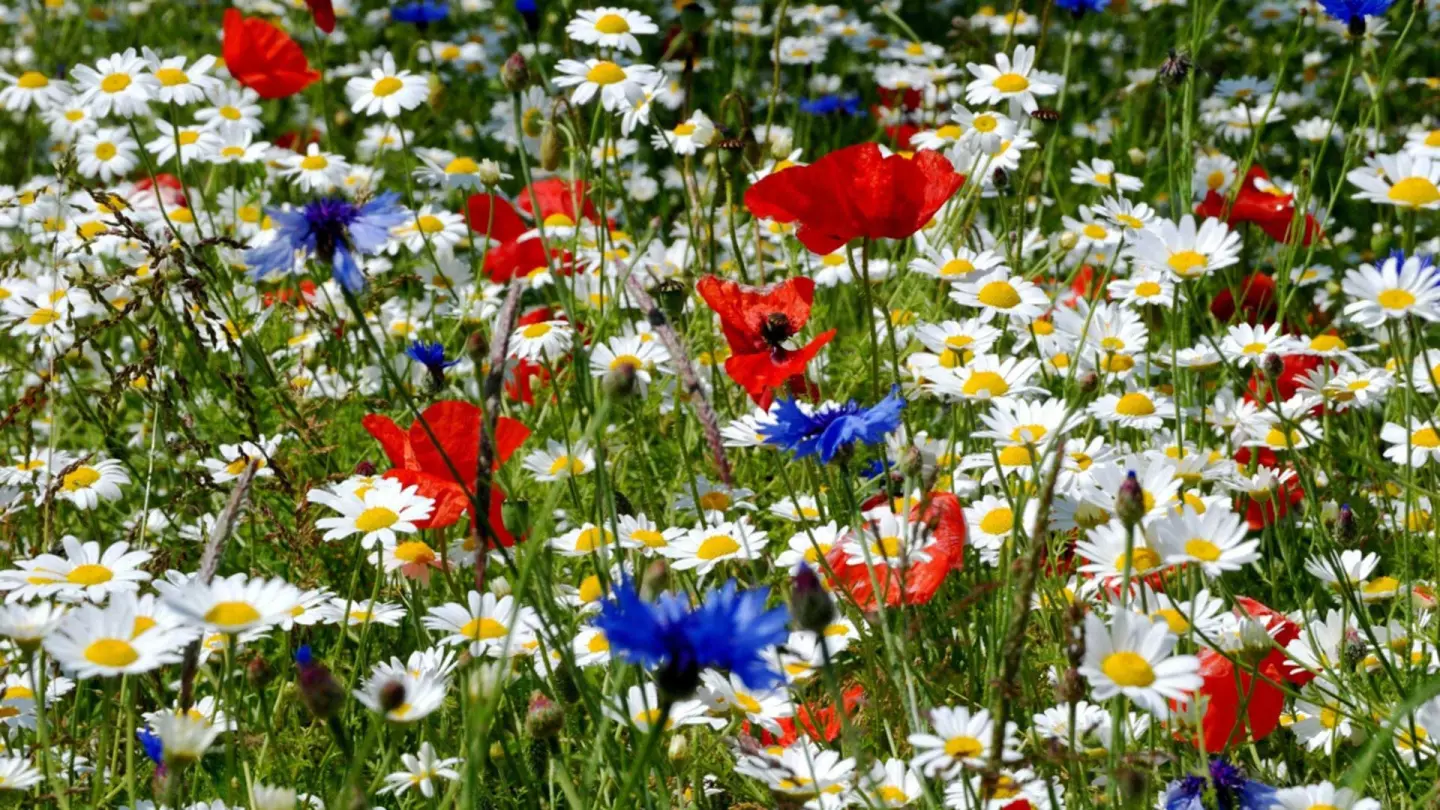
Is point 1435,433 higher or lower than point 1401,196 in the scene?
lower

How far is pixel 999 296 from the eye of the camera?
6.71 feet

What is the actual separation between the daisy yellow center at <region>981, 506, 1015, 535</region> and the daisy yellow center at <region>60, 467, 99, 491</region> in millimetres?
1152

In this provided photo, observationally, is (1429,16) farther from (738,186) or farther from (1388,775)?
(1388,775)

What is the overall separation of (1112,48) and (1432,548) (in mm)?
3351

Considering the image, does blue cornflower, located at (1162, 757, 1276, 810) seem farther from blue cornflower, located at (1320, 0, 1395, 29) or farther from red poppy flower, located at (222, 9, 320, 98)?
red poppy flower, located at (222, 9, 320, 98)

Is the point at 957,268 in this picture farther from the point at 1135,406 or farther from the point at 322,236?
the point at 322,236

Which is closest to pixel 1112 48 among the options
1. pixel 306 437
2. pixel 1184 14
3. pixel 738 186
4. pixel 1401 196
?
pixel 1184 14

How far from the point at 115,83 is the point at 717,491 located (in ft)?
4.01

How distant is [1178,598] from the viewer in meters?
1.71

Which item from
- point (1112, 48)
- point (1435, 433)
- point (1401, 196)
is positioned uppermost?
point (1401, 196)

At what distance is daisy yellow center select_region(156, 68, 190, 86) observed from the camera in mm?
2633

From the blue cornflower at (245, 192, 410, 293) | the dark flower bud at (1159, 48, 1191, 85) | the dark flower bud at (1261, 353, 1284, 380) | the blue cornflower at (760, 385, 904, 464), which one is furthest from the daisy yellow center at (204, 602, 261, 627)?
the dark flower bud at (1159, 48, 1191, 85)

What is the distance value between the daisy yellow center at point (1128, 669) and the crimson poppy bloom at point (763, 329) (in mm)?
810

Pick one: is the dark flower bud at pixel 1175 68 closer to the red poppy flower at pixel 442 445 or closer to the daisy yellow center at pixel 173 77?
the red poppy flower at pixel 442 445
